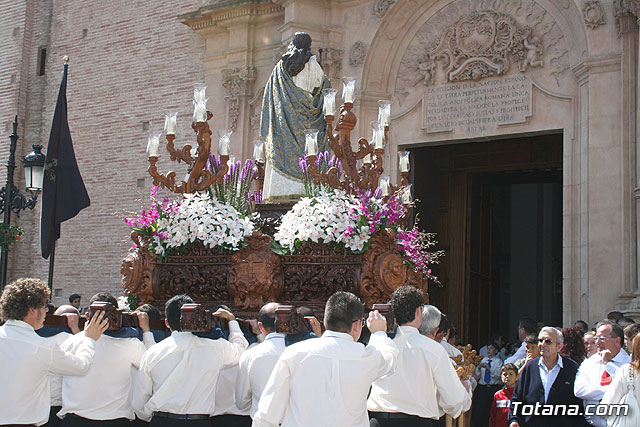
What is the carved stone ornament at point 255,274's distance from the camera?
7632mm

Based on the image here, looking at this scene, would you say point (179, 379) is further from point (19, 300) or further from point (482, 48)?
point (482, 48)

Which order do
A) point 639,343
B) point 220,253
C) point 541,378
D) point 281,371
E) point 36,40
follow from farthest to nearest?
point 36,40 → point 220,253 → point 541,378 → point 639,343 → point 281,371

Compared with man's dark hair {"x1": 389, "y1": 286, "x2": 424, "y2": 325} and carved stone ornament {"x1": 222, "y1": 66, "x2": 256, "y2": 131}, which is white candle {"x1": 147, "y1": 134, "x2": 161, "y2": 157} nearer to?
man's dark hair {"x1": 389, "y1": 286, "x2": 424, "y2": 325}

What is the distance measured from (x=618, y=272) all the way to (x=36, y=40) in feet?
50.6

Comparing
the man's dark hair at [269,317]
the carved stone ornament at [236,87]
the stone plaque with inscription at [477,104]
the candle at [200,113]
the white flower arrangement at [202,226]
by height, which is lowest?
the man's dark hair at [269,317]

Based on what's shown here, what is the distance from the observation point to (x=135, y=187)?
61.1ft

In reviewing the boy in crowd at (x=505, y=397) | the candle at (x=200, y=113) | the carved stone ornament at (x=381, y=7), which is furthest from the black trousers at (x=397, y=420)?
the carved stone ornament at (x=381, y=7)

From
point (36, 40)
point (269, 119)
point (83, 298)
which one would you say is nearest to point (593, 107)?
point (269, 119)

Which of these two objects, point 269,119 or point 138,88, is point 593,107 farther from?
point 138,88

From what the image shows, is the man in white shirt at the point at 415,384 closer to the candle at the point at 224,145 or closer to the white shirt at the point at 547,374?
the white shirt at the point at 547,374

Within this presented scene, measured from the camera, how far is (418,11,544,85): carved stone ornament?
1424 cm

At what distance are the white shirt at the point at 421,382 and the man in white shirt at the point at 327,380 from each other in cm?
60

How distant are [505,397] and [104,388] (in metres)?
4.27

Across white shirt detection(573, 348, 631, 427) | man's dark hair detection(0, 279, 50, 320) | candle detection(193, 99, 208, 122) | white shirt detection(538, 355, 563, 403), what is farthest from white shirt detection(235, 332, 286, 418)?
candle detection(193, 99, 208, 122)
